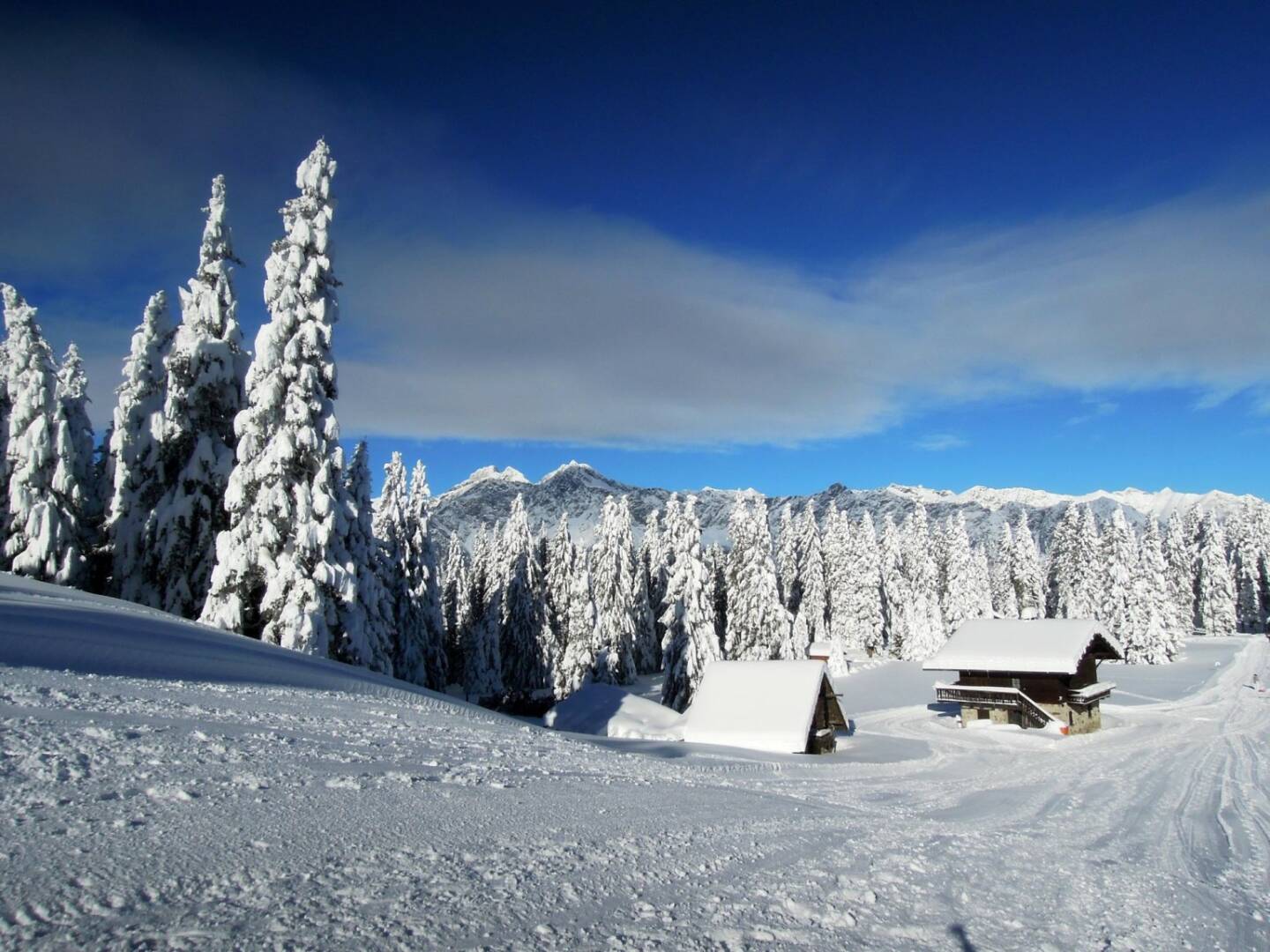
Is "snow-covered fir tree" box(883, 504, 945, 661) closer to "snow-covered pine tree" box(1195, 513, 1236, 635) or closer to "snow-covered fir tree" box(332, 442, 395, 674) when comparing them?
"snow-covered pine tree" box(1195, 513, 1236, 635)

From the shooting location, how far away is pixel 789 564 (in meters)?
73.8

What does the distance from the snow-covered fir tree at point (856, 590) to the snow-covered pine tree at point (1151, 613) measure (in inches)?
885

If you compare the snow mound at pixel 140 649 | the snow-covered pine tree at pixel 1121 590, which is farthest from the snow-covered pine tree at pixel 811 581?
the snow mound at pixel 140 649

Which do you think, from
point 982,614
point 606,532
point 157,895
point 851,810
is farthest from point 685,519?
point 982,614

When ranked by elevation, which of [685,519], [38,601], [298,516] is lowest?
[38,601]

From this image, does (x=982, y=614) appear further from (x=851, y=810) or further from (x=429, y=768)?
(x=429, y=768)

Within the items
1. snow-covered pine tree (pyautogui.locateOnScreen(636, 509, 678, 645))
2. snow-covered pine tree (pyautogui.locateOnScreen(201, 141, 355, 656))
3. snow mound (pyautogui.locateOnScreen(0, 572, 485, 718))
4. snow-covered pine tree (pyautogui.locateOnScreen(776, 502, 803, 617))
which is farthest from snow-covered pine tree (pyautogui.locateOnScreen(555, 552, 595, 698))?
snow mound (pyautogui.locateOnScreen(0, 572, 485, 718))

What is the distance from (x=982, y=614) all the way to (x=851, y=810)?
242 ft

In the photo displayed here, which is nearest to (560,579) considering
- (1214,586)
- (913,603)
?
(913,603)

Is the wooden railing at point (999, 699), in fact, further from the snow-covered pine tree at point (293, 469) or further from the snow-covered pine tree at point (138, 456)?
the snow-covered pine tree at point (138, 456)

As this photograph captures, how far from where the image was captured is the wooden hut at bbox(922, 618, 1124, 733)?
38781mm

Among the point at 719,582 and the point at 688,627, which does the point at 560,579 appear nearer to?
the point at 688,627

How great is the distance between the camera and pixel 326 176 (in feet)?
73.2

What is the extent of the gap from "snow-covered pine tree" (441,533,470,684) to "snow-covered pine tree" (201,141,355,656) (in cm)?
4064
